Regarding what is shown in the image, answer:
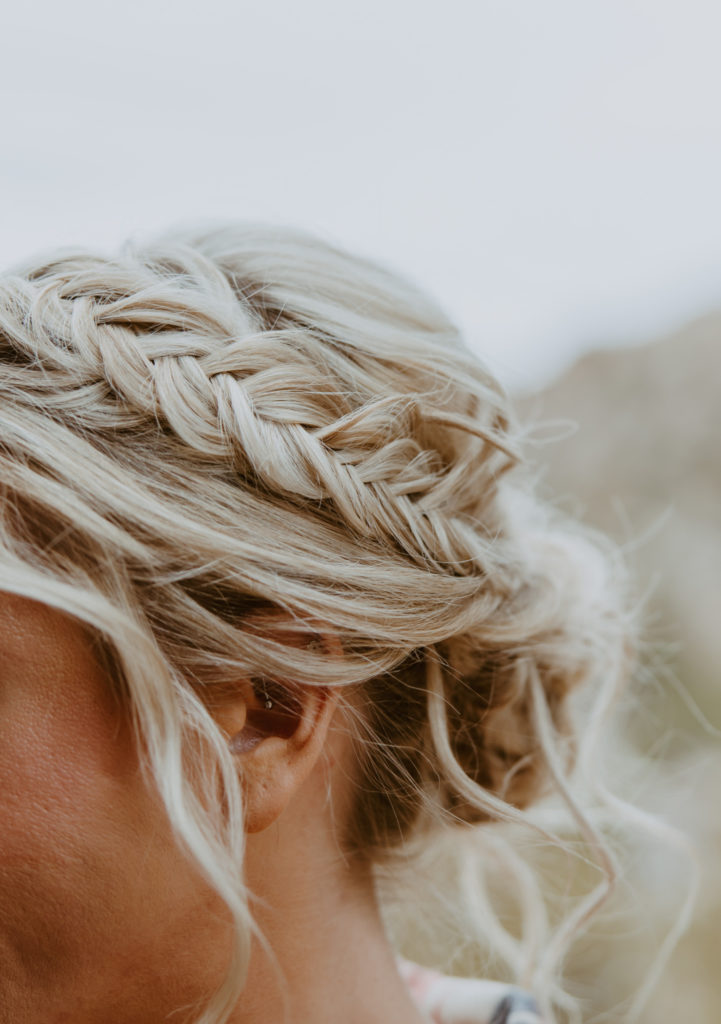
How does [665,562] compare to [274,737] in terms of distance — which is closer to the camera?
[274,737]

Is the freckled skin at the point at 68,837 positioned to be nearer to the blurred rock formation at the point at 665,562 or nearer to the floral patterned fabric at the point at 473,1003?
the floral patterned fabric at the point at 473,1003

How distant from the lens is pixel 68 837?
0.90 metres

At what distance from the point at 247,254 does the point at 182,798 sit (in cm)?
66

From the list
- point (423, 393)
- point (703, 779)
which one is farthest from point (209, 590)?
point (703, 779)

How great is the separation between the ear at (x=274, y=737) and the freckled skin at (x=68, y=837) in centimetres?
10

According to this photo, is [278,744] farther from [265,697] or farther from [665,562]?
[665,562]

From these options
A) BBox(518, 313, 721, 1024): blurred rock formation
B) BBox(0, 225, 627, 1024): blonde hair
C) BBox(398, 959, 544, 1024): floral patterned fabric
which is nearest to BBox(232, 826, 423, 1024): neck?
BBox(0, 225, 627, 1024): blonde hair

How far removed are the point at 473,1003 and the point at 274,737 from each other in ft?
2.20

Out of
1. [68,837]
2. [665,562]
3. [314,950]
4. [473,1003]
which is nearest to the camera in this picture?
[68,837]

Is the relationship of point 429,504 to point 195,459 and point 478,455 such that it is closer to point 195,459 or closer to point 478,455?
point 478,455

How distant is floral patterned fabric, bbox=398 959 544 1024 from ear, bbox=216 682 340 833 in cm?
50

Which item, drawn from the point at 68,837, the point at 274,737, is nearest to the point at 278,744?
the point at 274,737

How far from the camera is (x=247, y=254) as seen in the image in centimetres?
116

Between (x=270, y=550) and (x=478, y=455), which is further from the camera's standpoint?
(x=478, y=455)
